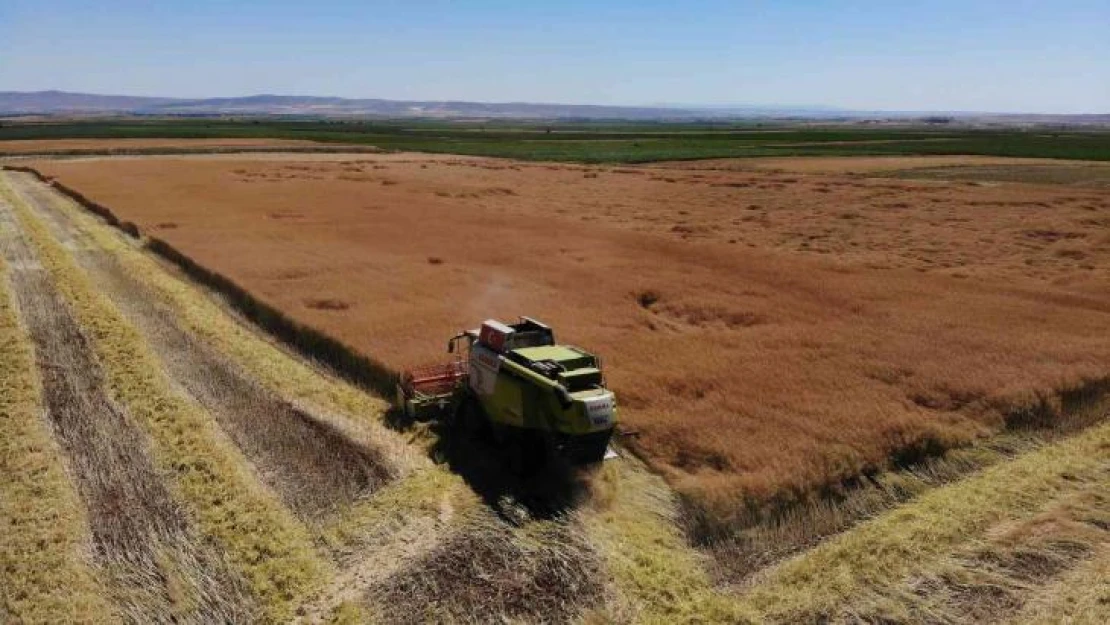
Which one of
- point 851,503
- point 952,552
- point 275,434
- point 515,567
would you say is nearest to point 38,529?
point 275,434

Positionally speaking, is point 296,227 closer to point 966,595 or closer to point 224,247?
point 224,247

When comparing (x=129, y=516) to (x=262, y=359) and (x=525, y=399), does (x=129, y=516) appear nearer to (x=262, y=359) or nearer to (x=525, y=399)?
(x=525, y=399)

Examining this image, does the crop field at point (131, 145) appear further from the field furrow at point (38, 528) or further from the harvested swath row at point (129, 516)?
the field furrow at point (38, 528)

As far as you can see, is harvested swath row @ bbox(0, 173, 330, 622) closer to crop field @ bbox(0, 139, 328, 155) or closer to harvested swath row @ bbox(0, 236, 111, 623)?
harvested swath row @ bbox(0, 236, 111, 623)

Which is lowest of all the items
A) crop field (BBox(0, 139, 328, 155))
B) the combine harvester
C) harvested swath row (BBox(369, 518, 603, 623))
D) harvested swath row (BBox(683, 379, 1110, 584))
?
harvested swath row (BBox(369, 518, 603, 623))

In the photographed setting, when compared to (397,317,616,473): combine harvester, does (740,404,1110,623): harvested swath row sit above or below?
below

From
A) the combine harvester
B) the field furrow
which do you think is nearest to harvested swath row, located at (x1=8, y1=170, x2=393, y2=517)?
the combine harvester
